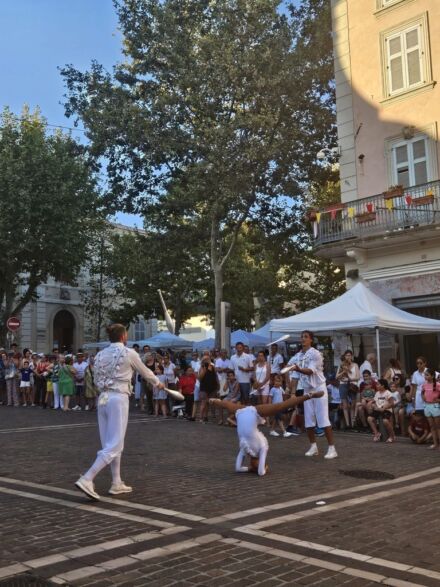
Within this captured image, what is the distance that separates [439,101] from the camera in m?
19.6

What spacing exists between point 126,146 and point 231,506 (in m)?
21.3

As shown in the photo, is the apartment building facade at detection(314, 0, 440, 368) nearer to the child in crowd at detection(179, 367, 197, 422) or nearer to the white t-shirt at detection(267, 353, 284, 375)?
the white t-shirt at detection(267, 353, 284, 375)

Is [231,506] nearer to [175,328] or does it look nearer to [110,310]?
[175,328]

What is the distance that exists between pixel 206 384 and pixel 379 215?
750cm

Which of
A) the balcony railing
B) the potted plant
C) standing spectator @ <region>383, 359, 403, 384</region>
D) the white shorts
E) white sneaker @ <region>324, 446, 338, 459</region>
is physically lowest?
white sneaker @ <region>324, 446, 338, 459</region>

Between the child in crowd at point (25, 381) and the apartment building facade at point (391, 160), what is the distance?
10.7 meters

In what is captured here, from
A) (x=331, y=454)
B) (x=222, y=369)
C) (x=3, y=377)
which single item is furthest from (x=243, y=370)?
(x=3, y=377)

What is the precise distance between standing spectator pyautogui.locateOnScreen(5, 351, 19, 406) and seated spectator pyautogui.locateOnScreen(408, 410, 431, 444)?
48.0 feet

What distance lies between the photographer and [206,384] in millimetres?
17000

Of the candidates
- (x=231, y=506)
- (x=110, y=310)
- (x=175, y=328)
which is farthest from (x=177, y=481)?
(x=110, y=310)

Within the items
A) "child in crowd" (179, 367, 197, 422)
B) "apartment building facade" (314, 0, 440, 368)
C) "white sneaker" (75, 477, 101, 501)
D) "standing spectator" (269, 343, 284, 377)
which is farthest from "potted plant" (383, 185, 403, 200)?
"white sneaker" (75, 477, 101, 501)

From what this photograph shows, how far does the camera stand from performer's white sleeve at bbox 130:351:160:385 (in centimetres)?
689

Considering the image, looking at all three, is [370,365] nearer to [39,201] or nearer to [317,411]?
[317,411]

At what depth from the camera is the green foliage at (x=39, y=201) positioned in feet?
96.6
